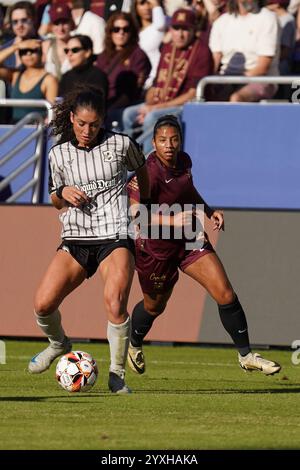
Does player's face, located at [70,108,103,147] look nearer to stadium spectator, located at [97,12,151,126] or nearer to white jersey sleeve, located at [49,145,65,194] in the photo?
white jersey sleeve, located at [49,145,65,194]

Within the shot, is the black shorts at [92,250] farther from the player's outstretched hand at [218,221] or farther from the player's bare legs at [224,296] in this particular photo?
the player's bare legs at [224,296]

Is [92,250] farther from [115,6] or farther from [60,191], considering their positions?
[115,6]

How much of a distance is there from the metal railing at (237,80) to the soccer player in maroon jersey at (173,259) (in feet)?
12.4

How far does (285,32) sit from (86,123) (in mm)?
7058

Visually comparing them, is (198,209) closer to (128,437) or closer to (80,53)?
(128,437)

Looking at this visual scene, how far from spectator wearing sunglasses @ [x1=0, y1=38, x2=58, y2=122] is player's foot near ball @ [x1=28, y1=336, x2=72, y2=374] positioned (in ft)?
22.9

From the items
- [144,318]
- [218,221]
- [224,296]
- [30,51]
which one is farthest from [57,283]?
[30,51]

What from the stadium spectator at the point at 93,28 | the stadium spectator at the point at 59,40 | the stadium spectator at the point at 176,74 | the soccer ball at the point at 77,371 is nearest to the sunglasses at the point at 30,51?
the stadium spectator at the point at 59,40

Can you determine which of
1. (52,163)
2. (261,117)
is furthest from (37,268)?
(52,163)

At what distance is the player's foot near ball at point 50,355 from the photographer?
37.4ft

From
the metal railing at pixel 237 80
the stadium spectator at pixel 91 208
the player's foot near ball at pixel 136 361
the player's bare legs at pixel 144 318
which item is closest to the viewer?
the stadium spectator at pixel 91 208

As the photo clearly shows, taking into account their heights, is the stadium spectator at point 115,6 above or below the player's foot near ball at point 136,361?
above

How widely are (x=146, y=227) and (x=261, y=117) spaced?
4.58 metres

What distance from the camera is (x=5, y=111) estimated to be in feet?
61.8
